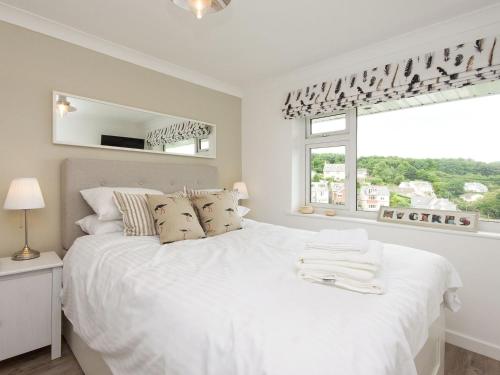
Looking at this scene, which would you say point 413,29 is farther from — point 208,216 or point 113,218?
point 113,218

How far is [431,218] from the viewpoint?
2260 millimetres

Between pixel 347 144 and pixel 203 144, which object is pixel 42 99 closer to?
pixel 203 144

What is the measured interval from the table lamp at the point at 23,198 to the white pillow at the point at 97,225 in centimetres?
32

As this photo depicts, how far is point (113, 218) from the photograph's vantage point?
1997 mm

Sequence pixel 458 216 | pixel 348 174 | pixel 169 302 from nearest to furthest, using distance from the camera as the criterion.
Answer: pixel 169 302
pixel 458 216
pixel 348 174

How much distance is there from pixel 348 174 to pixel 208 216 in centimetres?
159

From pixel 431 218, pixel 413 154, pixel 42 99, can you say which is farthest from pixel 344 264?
pixel 42 99

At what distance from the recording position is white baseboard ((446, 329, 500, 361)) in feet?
6.19

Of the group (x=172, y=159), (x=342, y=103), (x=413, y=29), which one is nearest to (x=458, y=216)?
(x=342, y=103)

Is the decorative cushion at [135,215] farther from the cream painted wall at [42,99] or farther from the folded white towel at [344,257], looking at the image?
the folded white towel at [344,257]

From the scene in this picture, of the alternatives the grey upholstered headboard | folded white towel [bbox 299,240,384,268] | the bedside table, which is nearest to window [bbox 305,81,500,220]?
the grey upholstered headboard

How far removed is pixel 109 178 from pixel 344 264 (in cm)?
202

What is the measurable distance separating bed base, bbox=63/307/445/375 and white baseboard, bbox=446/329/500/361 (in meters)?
0.70

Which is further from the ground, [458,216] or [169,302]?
[458,216]
